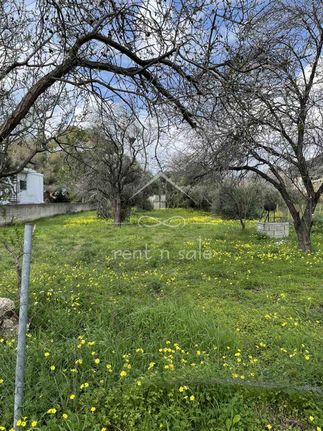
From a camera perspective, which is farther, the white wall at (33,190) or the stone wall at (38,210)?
the white wall at (33,190)

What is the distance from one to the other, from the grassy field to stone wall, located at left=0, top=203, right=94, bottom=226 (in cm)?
1027

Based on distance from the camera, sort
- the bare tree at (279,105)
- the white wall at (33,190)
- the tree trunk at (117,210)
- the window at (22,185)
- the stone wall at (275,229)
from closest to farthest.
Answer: the bare tree at (279,105) → the stone wall at (275,229) → the tree trunk at (117,210) → the window at (22,185) → the white wall at (33,190)

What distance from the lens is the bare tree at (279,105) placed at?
2.89 metres

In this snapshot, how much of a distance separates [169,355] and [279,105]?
449 cm

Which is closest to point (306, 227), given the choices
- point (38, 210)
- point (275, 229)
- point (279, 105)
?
point (275, 229)

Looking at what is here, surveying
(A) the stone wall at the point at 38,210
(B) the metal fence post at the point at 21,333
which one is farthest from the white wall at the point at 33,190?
(B) the metal fence post at the point at 21,333

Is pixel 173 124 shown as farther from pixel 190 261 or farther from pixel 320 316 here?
pixel 190 261

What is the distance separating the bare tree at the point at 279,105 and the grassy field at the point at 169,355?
207cm

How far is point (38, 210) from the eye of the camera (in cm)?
1952

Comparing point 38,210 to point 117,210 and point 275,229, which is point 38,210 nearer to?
point 117,210

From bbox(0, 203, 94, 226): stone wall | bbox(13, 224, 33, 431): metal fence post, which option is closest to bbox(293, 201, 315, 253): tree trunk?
bbox(13, 224, 33, 431): metal fence post

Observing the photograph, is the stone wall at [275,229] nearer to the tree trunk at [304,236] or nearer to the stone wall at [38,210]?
the tree trunk at [304,236]

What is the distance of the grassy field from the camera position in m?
1.95

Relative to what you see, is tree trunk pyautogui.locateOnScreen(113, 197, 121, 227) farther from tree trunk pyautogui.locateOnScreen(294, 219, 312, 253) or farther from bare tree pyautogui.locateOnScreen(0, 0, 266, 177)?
bare tree pyautogui.locateOnScreen(0, 0, 266, 177)
